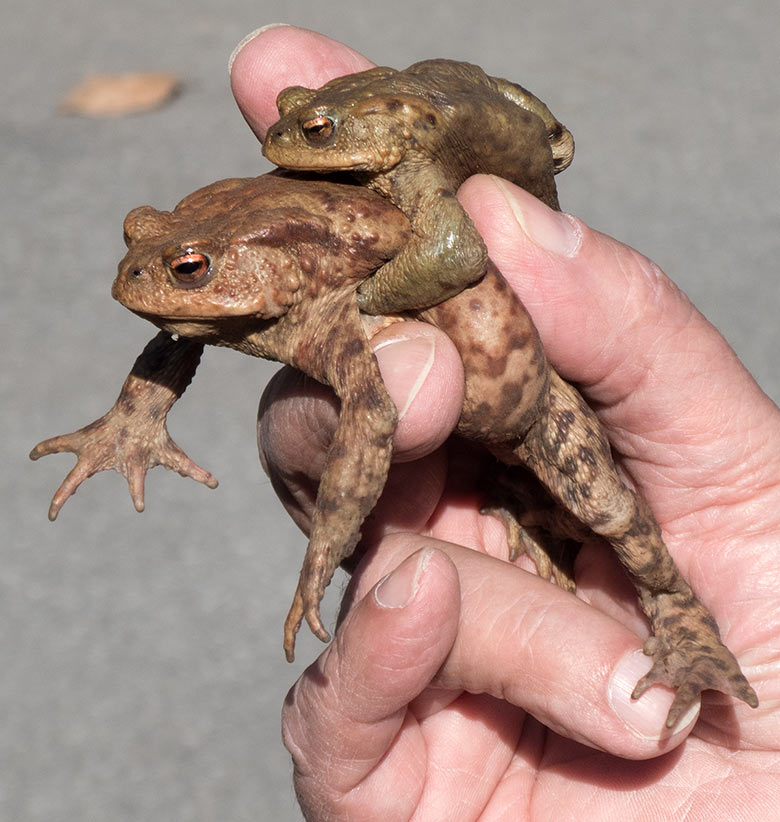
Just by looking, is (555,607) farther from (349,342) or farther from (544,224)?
(544,224)

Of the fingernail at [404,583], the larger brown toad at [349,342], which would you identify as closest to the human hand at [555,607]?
the fingernail at [404,583]

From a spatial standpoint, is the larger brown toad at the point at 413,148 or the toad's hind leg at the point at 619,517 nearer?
the larger brown toad at the point at 413,148

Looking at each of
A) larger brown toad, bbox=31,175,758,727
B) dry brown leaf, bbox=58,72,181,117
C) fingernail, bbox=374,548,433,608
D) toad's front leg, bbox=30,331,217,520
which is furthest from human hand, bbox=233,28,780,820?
dry brown leaf, bbox=58,72,181,117

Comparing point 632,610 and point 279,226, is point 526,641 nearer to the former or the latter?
point 632,610

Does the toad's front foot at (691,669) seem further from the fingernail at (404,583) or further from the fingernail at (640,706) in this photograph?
the fingernail at (404,583)

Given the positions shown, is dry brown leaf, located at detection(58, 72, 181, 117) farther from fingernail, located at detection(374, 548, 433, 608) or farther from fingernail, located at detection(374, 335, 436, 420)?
fingernail, located at detection(374, 548, 433, 608)

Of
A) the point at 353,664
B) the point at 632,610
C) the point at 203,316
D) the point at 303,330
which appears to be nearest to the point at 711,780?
the point at 632,610

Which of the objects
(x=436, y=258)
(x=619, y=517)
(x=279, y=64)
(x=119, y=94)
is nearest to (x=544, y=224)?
(x=436, y=258)
